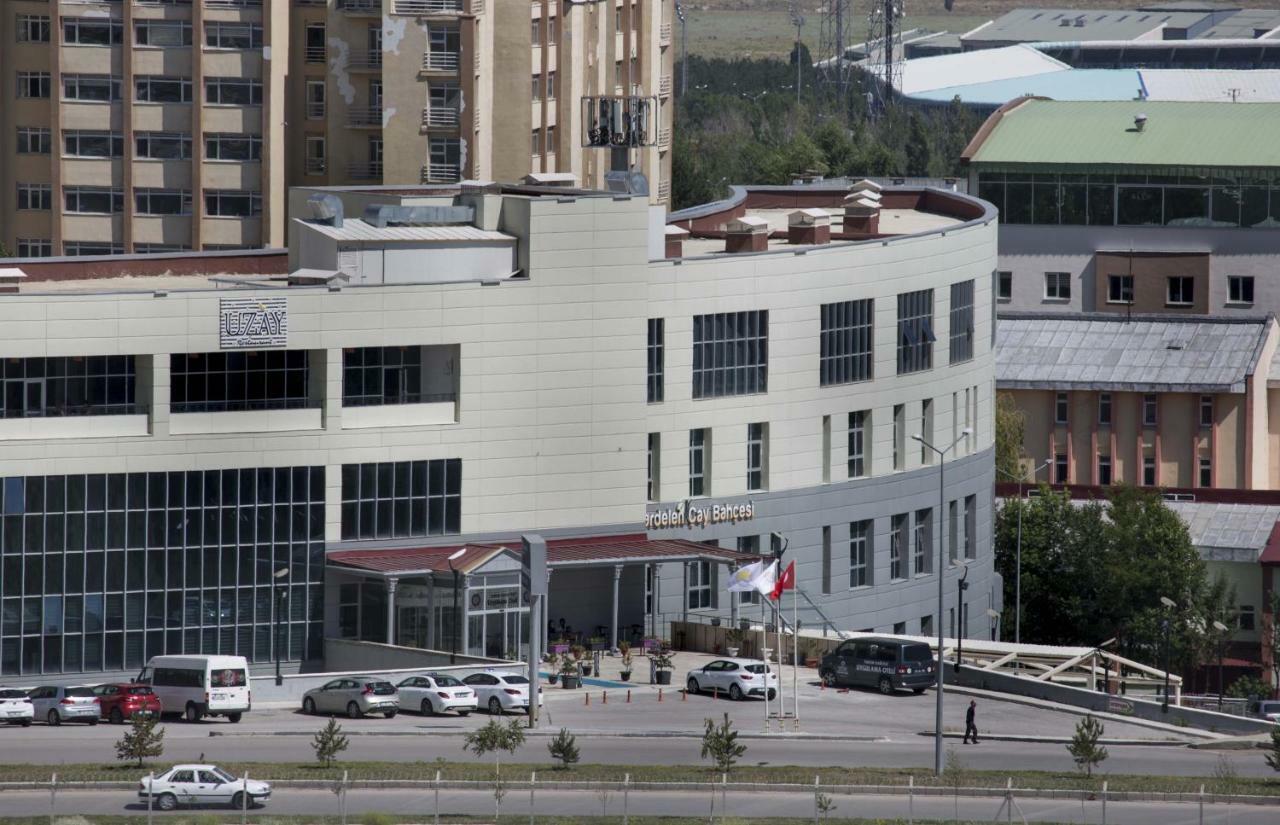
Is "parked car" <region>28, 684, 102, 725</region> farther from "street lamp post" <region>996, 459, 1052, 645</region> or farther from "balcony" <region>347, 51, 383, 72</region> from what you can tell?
"balcony" <region>347, 51, 383, 72</region>

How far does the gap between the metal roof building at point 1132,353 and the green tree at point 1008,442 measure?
198 inches

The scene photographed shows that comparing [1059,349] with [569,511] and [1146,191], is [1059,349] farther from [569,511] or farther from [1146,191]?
[569,511]

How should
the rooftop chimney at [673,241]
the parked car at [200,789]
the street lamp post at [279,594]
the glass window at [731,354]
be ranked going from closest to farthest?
the parked car at [200,789]
the street lamp post at [279,594]
the glass window at [731,354]
the rooftop chimney at [673,241]

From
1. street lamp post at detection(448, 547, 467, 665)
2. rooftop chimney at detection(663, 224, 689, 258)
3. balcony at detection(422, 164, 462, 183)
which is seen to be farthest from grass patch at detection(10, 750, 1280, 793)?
balcony at detection(422, 164, 462, 183)

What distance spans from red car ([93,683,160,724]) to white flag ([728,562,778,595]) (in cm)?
2003

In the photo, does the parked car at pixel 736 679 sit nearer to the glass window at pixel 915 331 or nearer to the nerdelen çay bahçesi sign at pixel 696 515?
the nerdelen çay bahçesi sign at pixel 696 515

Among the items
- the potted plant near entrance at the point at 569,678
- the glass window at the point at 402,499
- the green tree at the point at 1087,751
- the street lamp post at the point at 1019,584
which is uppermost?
the glass window at the point at 402,499

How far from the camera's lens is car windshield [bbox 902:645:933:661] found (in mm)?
93250

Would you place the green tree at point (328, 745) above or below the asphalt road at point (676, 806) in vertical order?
above

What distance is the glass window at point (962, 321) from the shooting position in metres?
114

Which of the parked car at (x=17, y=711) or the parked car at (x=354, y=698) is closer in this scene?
the parked car at (x=17, y=711)

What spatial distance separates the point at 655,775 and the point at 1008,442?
7743cm

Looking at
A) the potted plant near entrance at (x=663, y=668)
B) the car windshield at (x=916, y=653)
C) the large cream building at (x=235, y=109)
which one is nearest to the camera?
the car windshield at (x=916, y=653)

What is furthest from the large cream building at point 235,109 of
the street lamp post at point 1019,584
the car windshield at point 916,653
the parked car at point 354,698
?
the parked car at point 354,698
